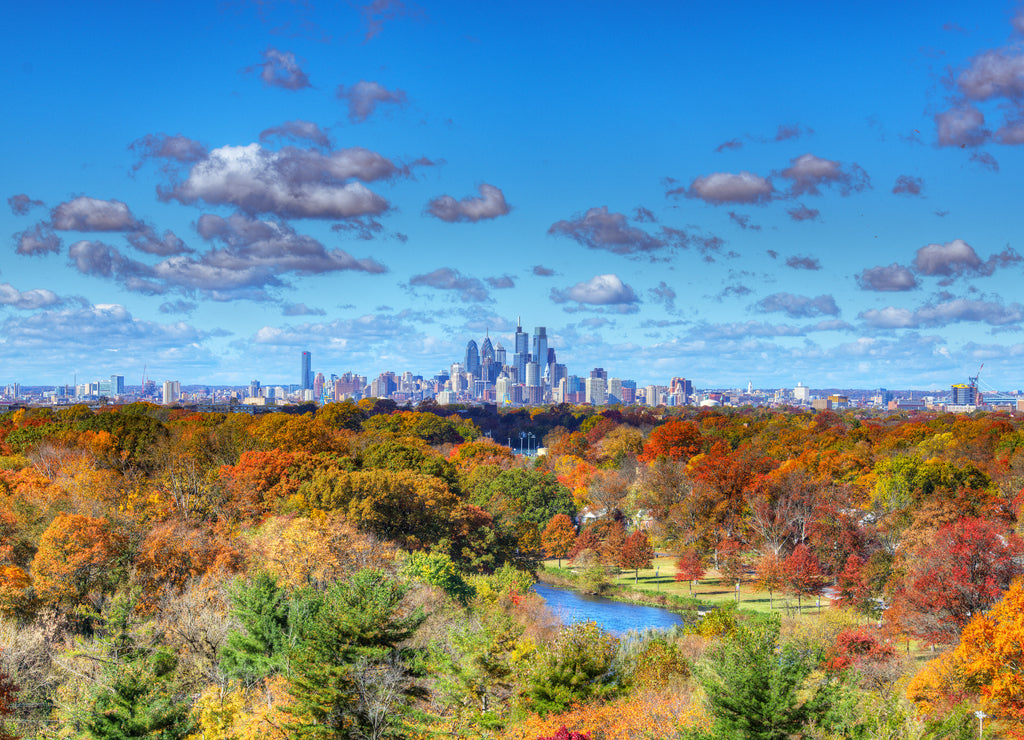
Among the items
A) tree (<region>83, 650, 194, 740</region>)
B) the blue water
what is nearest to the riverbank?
the blue water

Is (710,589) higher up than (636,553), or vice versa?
(636,553)

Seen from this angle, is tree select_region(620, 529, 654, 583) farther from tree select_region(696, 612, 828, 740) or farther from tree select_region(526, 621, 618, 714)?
tree select_region(696, 612, 828, 740)

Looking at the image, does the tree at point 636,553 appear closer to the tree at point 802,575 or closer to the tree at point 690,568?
the tree at point 690,568

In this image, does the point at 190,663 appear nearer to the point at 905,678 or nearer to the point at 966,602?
the point at 905,678

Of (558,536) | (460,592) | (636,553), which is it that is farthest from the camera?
(558,536)

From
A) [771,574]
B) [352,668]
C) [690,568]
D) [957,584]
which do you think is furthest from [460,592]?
[690,568]

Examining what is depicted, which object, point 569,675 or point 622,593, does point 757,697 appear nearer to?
point 569,675

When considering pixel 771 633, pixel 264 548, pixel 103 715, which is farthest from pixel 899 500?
pixel 103 715
